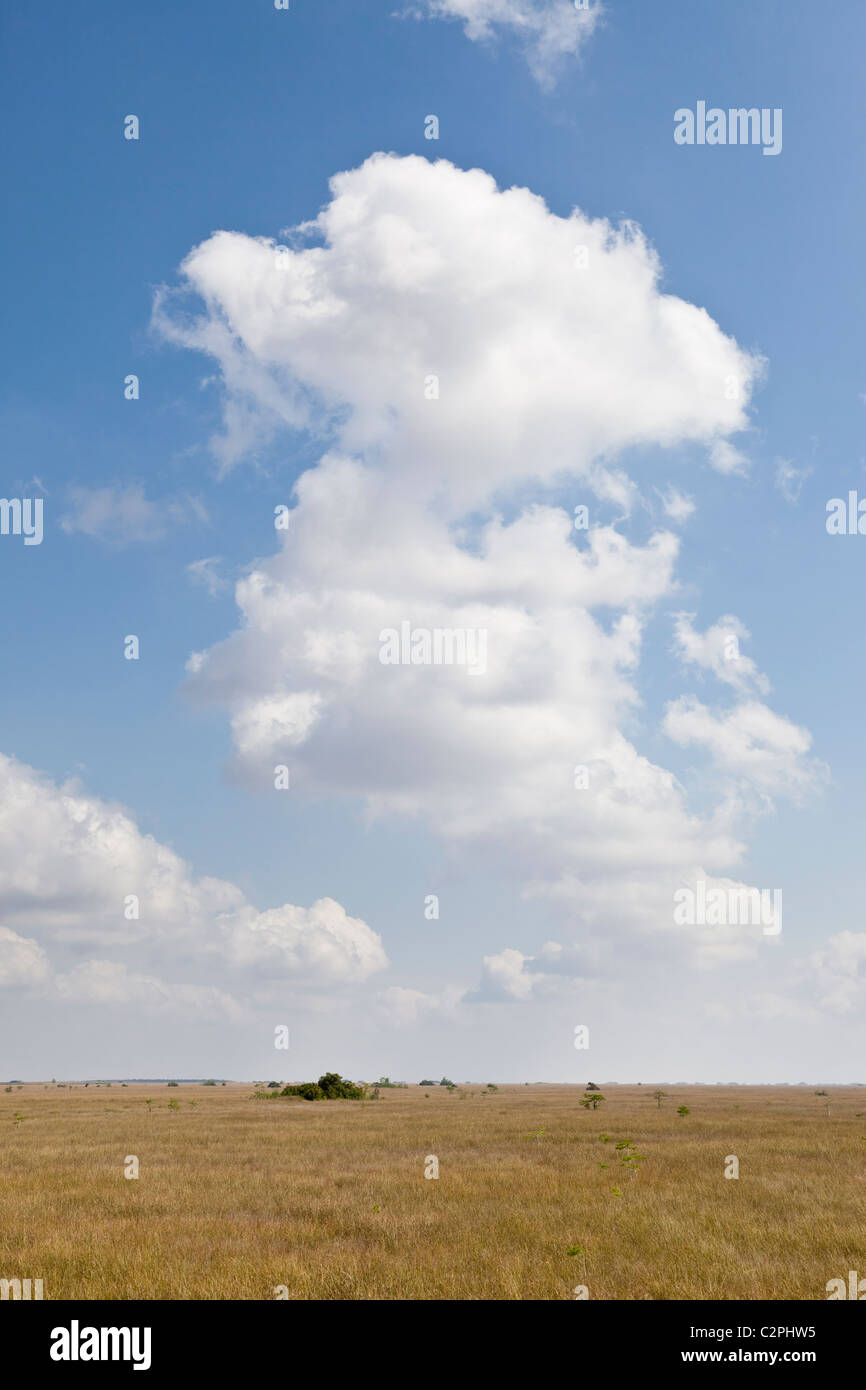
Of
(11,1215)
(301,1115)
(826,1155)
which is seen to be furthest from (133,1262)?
(301,1115)

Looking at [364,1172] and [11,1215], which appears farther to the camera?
[364,1172]

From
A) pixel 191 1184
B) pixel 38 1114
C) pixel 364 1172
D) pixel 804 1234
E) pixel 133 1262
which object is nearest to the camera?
pixel 133 1262

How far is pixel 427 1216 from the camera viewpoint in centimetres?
1748

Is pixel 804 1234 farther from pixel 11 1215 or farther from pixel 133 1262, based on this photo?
pixel 11 1215

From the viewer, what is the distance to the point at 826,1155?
→ 1146 inches

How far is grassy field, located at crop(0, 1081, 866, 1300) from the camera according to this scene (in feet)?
41.8

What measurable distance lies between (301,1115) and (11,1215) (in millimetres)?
32107

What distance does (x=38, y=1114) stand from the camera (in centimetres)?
5266

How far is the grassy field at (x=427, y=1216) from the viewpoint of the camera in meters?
12.7
